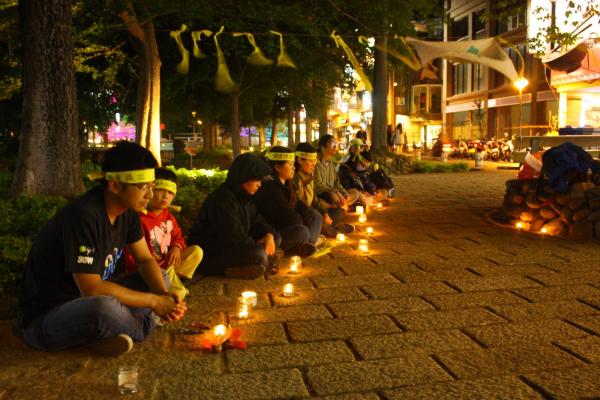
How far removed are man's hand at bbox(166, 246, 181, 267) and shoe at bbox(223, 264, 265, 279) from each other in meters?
0.74

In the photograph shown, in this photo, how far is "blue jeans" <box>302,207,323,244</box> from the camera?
6.60m

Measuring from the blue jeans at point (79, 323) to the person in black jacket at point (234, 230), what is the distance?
72.6 inches

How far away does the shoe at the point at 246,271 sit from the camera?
527 cm

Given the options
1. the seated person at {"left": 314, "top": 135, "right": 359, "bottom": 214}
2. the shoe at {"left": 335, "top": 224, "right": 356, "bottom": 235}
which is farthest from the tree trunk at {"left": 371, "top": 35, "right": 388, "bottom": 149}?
the shoe at {"left": 335, "top": 224, "right": 356, "bottom": 235}

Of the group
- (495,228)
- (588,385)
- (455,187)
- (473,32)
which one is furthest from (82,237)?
(473,32)

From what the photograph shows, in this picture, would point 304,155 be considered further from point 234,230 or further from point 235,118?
point 235,118

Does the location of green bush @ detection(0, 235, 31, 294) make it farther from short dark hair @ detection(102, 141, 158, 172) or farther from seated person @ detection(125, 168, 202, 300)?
short dark hair @ detection(102, 141, 158, 172)

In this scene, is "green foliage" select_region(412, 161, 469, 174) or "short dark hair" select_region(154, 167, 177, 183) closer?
"short dark hair" select_region(154, 167, 177, 183)

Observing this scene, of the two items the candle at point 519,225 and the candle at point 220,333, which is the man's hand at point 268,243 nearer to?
the candle at point 220,333

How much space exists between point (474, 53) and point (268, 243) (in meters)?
8.25

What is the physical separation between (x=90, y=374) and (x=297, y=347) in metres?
1.24

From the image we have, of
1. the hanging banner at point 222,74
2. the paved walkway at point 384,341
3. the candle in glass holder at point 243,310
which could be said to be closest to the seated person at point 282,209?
the paved walkway at point 384,341

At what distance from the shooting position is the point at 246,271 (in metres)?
5.30

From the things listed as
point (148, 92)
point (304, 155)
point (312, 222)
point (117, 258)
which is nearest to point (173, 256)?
point (117, 258)
